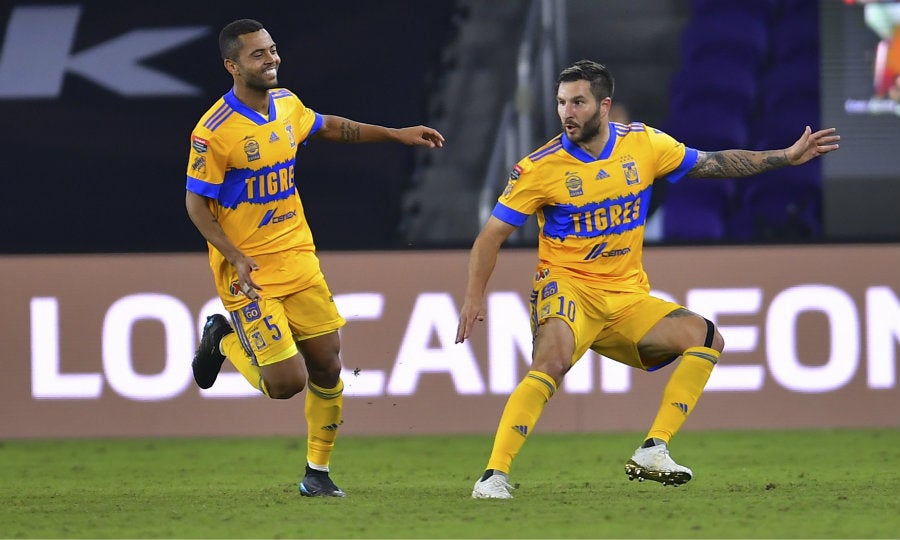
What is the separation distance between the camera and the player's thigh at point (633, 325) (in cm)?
688

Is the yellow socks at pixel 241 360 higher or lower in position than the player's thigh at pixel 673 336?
lower

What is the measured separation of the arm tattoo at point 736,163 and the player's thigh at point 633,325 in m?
0.60

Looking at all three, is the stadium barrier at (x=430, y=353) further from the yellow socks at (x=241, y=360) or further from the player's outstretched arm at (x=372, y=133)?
the player's outstretched arm at (x=372, y=133)

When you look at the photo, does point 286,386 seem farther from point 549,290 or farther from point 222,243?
point 549,290

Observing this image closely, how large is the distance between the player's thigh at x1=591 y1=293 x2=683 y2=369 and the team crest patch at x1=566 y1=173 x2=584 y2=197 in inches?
A: 18.3

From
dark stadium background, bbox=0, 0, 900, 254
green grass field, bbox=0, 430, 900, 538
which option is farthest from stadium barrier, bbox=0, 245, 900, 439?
dark stadium background, bbox=0, 0, 900, 254

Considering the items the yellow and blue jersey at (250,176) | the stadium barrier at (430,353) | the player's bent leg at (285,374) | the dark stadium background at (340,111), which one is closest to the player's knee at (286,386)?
the player's bent leg at (285,374)

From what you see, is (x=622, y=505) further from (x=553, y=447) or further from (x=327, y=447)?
(x=553, y=447)

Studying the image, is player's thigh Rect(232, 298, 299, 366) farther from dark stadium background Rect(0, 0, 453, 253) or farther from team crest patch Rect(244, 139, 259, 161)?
dark stadium background Rect(0, 0, 453, 253)

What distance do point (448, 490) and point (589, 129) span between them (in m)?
1.68

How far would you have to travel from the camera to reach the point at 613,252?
6914mm

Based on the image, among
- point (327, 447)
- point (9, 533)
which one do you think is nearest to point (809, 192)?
point (327, 447)

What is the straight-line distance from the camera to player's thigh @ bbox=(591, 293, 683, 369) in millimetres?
6879

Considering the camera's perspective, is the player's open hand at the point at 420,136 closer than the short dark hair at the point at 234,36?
No
